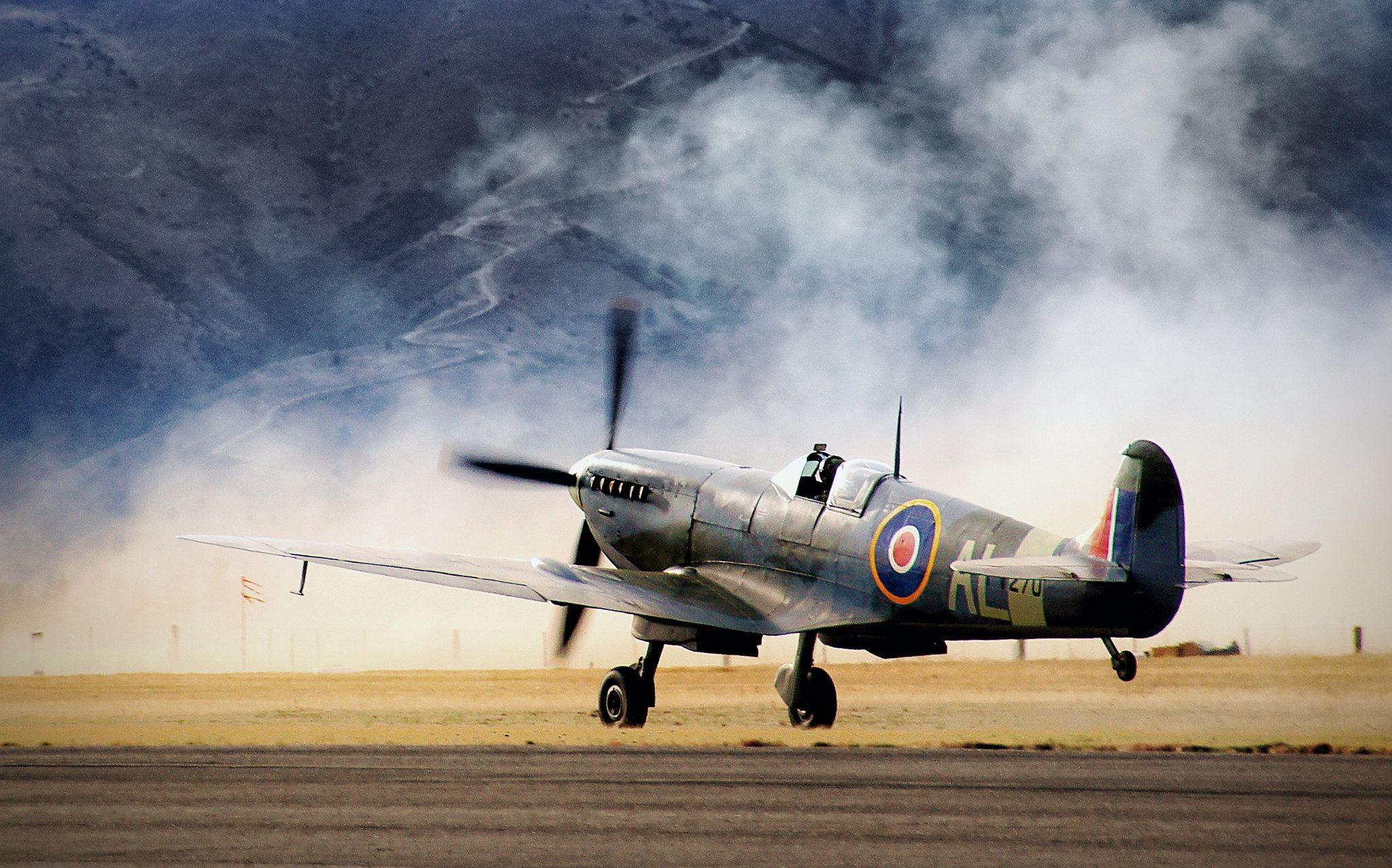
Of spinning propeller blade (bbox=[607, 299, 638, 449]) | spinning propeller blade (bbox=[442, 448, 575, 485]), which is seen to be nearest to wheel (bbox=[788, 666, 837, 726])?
spinning propeller blade (bbox=[442, 448, 575, 485])

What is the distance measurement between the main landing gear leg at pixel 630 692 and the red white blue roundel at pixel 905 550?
10.6ft

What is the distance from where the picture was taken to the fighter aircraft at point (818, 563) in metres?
13.1

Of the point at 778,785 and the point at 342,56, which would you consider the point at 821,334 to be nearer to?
the point at 342,56

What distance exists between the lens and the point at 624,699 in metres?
17.5

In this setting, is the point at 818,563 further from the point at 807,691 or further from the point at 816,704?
the point at 816,704

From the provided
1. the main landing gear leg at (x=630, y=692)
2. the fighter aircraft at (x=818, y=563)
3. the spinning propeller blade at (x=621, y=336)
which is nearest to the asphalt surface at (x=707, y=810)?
the fighter aircraft at (x=818, y=563)

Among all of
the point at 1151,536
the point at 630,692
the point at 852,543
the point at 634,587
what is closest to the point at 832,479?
the point at 852,543

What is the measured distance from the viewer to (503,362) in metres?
58.6

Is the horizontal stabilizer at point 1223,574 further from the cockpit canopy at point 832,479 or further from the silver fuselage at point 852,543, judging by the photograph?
the cockpit canopy at point 832,479

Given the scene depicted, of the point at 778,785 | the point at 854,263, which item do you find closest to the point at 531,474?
the point at 778,785

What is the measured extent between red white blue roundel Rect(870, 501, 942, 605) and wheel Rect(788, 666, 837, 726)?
1.72 meters

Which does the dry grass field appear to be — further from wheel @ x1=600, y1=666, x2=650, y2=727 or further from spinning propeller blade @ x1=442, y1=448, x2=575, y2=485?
spinning propeller blade @ x1=442, y1=448, x2=575, y2=485

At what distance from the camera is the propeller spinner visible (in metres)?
20.5

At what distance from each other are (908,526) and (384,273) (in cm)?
4840
